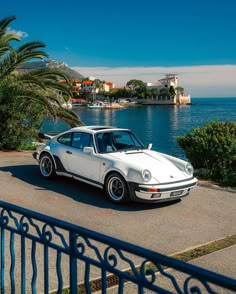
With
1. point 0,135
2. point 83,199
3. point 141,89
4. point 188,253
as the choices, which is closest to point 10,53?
point 0,135

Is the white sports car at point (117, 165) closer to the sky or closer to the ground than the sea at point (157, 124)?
closer to the sky

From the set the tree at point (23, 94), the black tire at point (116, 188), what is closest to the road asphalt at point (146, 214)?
the black tire at point (116, 188)

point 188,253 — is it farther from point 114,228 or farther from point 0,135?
point 0,135

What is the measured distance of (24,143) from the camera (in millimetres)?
15609

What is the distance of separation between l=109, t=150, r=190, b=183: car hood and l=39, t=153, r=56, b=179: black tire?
1.92 m

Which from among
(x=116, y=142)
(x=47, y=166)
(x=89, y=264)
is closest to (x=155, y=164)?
(x=116, y=142)

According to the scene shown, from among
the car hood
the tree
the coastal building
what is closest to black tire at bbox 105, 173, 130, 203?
the car hood

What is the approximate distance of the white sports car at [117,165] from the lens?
6.88 metres

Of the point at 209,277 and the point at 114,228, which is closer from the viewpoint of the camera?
the point at 209,277

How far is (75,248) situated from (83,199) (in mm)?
5121

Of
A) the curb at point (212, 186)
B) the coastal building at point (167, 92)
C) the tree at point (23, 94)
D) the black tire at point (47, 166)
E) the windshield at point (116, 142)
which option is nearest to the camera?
the windshield at point (116, 142)

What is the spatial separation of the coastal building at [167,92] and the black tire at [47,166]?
149981 millimetres

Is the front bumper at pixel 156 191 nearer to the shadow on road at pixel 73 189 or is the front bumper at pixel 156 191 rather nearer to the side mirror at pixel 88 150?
the shadow on road at pixel 73 189

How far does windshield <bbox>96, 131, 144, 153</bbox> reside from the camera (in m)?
7.97
